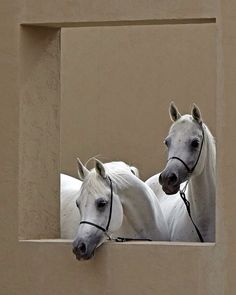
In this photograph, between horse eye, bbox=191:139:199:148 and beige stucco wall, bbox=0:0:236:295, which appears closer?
beige stucco wall, bbox=0:0:236:295

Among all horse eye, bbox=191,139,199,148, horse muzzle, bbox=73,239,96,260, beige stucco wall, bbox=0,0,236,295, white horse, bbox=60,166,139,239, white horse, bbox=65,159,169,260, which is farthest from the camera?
white horse, bbox=60,166,139,239

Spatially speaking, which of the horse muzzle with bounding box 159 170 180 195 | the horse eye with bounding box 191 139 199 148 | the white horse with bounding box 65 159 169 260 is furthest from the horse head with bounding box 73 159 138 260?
the horse eye with bounding box 191 139 199 148

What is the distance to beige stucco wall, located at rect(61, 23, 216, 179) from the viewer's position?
1402 centimetres

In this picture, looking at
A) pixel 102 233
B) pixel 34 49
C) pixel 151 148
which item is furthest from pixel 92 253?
pixel 151 148

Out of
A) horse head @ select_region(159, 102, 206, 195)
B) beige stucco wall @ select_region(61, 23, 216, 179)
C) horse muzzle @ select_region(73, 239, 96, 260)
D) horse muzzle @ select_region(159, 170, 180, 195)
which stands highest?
beige stucco wall @ select_region(61, 23, 216, 179)

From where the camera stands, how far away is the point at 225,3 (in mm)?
10250

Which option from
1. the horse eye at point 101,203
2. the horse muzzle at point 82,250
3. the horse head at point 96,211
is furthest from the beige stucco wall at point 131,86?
the horse muzzle at point 82,250

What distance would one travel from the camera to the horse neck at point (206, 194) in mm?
11133

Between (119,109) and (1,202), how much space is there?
3538 millimetres

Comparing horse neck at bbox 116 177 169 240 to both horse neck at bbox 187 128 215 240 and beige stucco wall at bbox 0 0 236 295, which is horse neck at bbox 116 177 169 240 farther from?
beige stucco wall at bbox 0 0 236 295

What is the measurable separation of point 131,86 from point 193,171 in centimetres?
331

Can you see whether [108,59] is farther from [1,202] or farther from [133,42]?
[1,202]

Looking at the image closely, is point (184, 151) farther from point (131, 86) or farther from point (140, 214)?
point (131, 86)

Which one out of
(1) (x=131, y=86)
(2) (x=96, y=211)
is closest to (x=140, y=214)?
(2) (x=96, y=211)
